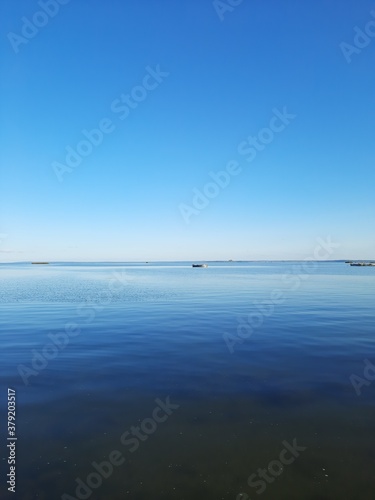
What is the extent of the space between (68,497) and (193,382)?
6284 mm

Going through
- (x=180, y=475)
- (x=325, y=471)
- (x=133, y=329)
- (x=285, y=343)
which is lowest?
(x=325, y=471)

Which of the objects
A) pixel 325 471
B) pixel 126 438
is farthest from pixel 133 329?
pixel 325 471

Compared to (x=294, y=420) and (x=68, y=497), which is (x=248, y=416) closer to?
(x=294, y=420)

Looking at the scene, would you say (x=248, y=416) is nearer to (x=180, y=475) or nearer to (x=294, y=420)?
(x=294, y=420)

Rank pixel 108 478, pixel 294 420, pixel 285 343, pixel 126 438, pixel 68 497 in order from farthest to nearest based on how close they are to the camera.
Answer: pixel 285 343
pixel 294 420
pixel 126 438
pixel 108 478
pixel 68 497

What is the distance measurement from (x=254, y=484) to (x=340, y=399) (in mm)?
5367

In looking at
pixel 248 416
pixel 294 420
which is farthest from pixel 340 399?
A: pixel 248 416

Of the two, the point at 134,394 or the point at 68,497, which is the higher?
the point at 134,394

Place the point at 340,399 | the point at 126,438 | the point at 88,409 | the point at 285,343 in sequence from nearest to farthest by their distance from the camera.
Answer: the point at 126,438
the point at 88,409
the point at 340,399
the point at 285,343

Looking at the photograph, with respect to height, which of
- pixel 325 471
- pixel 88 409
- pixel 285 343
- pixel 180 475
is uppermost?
pixel 285 343

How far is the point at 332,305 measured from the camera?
3247 cm

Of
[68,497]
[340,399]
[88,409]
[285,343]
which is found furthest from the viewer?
[285,343]

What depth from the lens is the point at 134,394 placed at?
11.0 m

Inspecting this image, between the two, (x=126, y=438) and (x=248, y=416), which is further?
(x=248, y=416)
